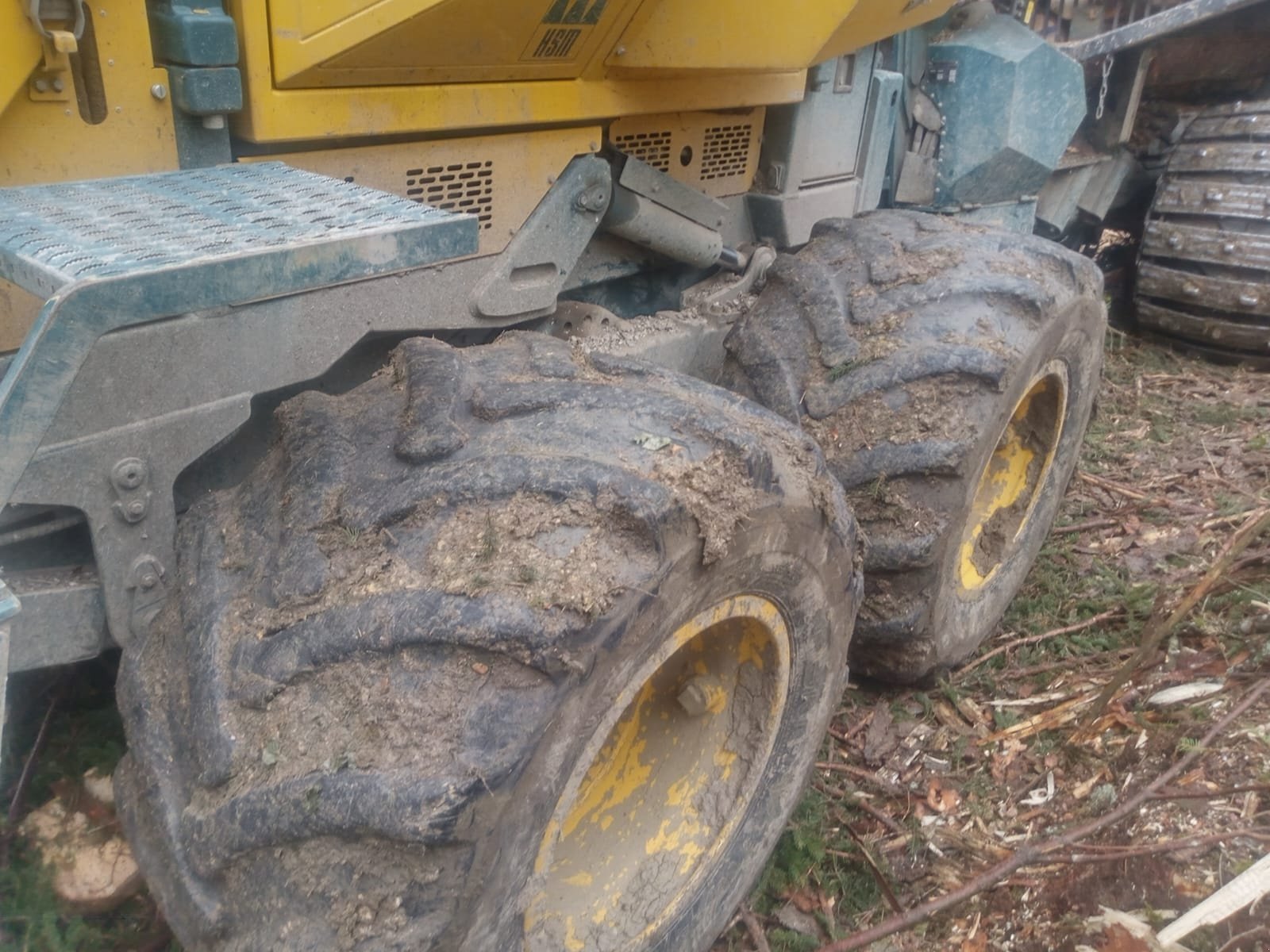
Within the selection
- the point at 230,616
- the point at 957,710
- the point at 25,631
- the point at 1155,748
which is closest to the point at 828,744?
the point at 957,710

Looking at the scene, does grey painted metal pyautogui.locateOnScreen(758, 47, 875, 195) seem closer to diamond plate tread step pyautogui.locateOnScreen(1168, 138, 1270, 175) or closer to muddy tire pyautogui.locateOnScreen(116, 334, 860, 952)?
muddy tire pyautogui.locateOnScreen(116, 334, 860, 952)

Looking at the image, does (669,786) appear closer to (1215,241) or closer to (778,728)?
(778,728)

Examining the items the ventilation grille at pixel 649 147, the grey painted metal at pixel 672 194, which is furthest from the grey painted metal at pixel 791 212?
the ventilation grille at pixel 649 147

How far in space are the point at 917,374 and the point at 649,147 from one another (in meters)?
0.85

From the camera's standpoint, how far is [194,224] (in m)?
1.38

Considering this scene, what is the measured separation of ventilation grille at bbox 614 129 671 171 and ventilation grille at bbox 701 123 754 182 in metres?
0.15

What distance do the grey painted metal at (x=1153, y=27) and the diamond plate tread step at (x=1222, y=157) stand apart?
19.5 inches

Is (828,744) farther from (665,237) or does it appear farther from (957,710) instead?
(665,237)

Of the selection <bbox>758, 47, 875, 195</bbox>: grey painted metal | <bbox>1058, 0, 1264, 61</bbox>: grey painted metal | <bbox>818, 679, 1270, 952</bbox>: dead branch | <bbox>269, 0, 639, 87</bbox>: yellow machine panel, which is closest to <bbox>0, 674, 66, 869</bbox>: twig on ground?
<bbox>269, 0, 639, 87</bbox>: yellow machine panel

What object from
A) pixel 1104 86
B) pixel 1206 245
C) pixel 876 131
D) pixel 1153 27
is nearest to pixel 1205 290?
pixel 1206 245

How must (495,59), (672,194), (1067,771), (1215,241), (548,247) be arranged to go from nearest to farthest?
(495,59), (548,247), (1067,771), (672,194), (1215,241)

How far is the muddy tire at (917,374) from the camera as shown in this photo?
2.26 metres

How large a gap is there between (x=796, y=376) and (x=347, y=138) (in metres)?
1.03

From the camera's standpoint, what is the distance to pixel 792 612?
184 cm
